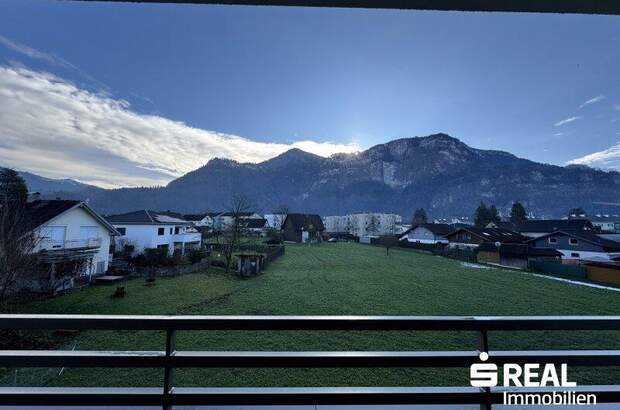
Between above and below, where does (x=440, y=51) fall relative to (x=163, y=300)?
above

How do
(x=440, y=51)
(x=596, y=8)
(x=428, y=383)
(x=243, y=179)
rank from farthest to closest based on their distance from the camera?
(x=243, y=179)
(x=428, y=383)
(x=440, y=51)
(x=596, y=8)

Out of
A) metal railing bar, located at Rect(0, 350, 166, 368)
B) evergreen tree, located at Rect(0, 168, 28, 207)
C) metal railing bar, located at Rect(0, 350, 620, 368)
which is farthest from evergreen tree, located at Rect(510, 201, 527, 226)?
evergreen tree, located at Rect(0, 168, 28, 207)

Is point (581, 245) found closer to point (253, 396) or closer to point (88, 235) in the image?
point (253, 396)

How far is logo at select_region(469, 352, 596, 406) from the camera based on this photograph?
152 centimetres

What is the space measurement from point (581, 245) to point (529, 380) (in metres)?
33.9

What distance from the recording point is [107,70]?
584 cm

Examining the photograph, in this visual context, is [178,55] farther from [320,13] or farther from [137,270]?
[137,270]

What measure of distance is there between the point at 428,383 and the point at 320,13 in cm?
579

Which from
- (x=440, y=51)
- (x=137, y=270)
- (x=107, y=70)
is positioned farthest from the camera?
(x=137, y=270)

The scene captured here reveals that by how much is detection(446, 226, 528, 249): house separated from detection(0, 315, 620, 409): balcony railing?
34.1 metres

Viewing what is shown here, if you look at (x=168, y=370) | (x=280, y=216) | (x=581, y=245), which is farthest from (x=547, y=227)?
(x=280, y=216)

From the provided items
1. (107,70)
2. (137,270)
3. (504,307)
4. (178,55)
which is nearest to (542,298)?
(504,307)

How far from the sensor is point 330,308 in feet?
30.4

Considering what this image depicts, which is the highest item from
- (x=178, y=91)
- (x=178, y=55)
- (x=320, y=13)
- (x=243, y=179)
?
(x=243, y=179)
